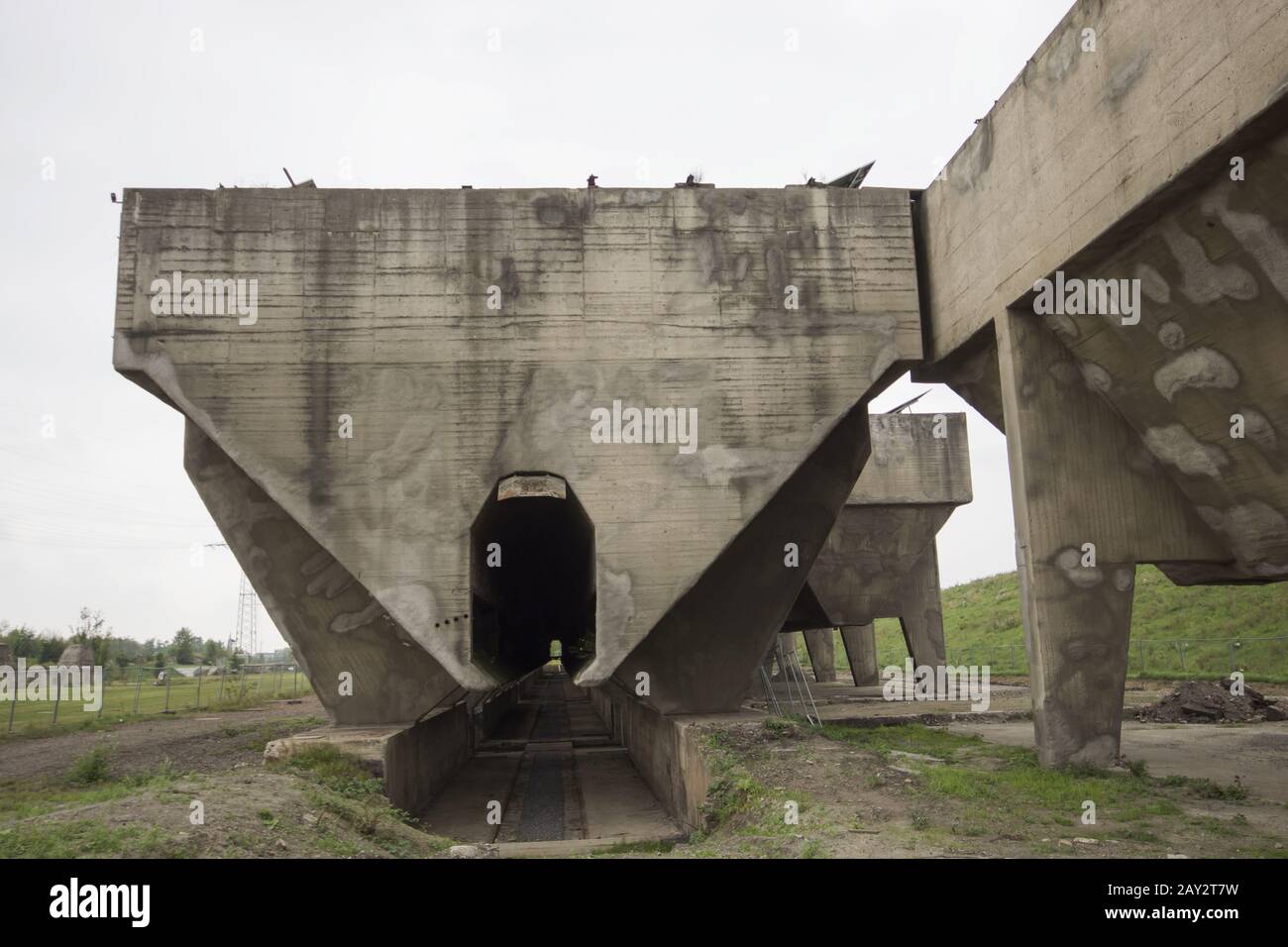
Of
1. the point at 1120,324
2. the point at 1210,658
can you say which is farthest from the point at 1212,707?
the point at 1120,324

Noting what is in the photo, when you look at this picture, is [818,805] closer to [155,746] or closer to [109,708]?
[155,746]

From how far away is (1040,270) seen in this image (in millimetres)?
11039

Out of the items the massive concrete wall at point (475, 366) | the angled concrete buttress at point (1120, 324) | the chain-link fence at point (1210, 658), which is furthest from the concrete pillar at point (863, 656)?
the massive concrete wall at point (475, 366)

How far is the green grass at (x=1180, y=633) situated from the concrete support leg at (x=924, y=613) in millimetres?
6553

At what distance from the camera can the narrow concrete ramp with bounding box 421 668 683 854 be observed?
43.7ft

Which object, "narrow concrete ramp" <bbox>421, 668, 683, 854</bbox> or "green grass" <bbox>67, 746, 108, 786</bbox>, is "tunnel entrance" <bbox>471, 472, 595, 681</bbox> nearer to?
"narrow concrete ramp" <bbox>421, 668, 683, 854</bbox>

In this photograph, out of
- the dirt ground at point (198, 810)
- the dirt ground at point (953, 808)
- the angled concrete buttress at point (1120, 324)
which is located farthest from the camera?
the angled concrete buttress at point (1120, 324)

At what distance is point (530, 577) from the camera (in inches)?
1054

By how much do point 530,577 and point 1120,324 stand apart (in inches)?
757

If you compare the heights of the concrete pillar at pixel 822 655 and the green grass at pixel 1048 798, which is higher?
the green grass at pixel 1048 798

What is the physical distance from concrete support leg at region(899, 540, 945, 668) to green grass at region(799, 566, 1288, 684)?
6.55 m

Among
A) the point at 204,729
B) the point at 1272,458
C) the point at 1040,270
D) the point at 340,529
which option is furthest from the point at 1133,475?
the point at 204,729

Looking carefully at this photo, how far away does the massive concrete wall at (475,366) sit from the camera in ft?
41.4

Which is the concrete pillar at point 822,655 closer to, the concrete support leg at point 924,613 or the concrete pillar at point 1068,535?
the concrete support leg at point 924,613
